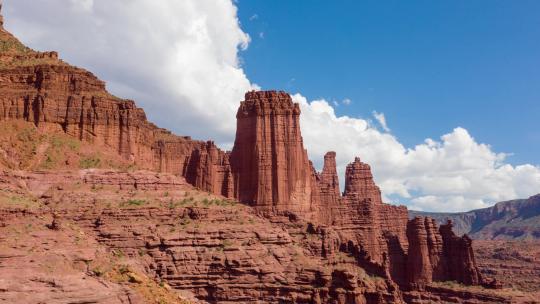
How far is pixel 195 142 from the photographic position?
8325 cm

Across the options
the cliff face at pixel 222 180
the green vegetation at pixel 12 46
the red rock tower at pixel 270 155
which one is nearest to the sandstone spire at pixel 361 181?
the cliff face at pixel 222 180

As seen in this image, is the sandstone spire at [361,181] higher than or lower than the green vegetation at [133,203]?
higher

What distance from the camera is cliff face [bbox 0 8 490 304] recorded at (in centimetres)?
6100

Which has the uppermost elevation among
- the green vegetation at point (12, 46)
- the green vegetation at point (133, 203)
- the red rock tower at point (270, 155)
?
the green vegetation at point (12, 46)

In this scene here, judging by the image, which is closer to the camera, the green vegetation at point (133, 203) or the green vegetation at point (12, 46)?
the green vegetation at point (133, 203)

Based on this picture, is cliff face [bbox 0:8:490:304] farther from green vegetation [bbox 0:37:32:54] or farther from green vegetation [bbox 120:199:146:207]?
green vegetation [bbox 120:199:146:207]

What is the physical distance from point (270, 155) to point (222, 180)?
672 centimetres

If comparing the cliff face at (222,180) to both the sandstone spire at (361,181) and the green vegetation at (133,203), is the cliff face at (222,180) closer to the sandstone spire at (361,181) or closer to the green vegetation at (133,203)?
the green vegetation at (133,203)

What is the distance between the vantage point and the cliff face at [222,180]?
200ft

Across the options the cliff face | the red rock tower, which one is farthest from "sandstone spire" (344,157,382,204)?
the red rock tower

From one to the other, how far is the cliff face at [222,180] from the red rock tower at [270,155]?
122 mm

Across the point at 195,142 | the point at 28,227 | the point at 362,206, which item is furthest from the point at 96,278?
the point at 362,206

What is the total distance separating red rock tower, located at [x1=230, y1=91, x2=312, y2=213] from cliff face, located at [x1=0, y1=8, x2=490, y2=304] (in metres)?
0.12

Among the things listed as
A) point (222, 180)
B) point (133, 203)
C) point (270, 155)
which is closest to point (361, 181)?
point (270, 155)
